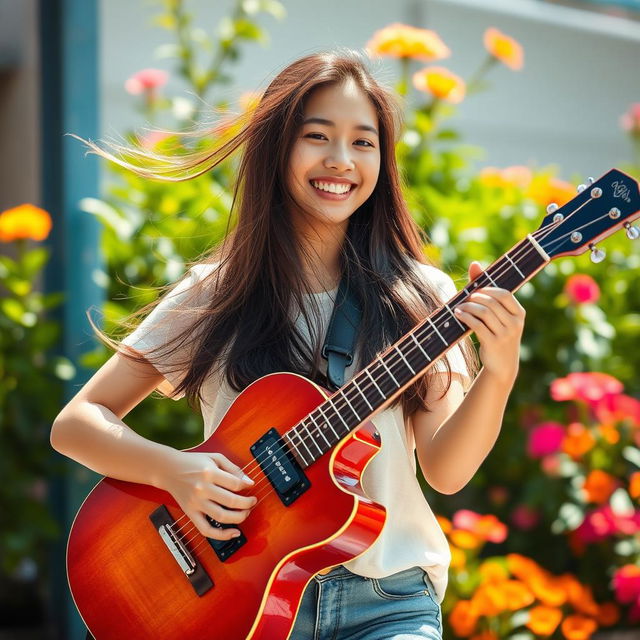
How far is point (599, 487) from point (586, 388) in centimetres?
34

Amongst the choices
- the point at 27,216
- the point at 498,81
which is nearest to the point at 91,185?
the point at 27,216

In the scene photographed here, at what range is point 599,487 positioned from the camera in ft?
11.3

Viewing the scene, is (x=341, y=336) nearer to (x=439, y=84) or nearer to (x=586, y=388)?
(x=586, y=388)

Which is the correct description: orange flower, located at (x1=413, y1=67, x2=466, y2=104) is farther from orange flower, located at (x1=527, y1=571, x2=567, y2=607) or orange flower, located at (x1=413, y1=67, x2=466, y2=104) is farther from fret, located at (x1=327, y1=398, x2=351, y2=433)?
fret, located at (x1=327, y1=398, x2=351, y2=433)

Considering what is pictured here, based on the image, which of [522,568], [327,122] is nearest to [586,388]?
[522,568]

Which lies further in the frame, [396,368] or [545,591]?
[545,591]

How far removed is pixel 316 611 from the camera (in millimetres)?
1859

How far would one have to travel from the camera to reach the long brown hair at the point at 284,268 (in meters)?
2.03

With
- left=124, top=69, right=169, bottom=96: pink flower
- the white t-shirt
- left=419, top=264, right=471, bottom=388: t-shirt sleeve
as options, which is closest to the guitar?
Answer: the white t-shirt

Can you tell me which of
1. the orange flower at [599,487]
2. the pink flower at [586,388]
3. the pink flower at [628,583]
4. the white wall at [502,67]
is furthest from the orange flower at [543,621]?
the white wall at [502,67]

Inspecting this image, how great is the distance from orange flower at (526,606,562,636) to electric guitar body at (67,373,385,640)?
162 centimetres

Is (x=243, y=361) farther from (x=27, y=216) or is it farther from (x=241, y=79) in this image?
(x=241, y=79)

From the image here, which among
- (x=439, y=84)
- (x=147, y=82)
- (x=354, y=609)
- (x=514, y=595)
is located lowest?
(x=514, y=595)

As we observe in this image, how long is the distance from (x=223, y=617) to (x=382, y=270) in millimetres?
759
